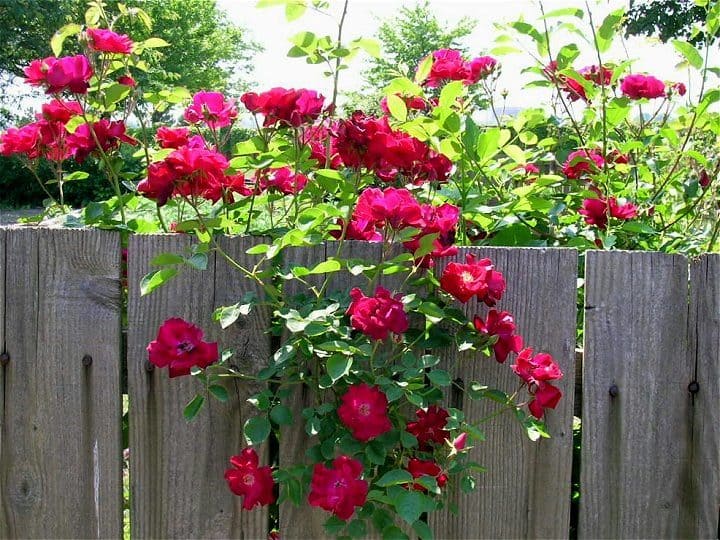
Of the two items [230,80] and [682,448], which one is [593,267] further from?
[230,80]

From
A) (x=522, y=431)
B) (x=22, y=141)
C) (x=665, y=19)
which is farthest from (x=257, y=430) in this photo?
(x=665, y=19)

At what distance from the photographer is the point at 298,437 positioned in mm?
1467

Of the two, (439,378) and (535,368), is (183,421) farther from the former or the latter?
(535,368)

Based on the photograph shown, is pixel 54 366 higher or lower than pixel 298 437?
higher

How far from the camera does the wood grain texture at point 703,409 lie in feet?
4.71

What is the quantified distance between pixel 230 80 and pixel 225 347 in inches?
1232

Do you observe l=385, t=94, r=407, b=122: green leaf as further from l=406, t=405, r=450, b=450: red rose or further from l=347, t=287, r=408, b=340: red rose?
l=406, t=405, r=450, b=450: red rose

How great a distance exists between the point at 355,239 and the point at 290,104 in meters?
0.30

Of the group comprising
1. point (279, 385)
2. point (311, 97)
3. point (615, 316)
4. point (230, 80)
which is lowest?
point (279, 385)

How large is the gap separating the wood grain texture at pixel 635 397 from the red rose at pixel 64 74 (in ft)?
3.25

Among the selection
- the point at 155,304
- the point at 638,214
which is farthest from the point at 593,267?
the point at 155,304

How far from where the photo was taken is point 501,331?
51.8 inches

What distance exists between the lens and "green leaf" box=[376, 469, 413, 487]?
1.24m

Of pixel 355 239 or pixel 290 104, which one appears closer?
pixel 290 104
